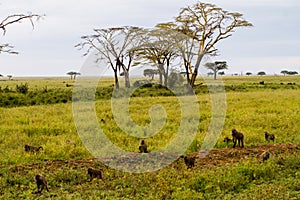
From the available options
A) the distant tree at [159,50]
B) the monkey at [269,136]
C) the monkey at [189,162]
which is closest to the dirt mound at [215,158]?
the monkey at [189,162]

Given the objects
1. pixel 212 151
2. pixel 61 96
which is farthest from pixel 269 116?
pixel 61 96

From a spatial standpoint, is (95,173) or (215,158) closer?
(95,173)

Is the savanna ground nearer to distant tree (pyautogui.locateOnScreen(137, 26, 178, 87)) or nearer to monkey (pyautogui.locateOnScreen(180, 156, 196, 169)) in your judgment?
monkey (pyautogui.locateOnScreen(180, 156, 196, 169))

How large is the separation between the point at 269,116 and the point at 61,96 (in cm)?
1594

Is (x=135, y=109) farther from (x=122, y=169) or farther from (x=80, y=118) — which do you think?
(x=122, y=169)

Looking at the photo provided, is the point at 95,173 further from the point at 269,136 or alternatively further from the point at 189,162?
the point at 269,136

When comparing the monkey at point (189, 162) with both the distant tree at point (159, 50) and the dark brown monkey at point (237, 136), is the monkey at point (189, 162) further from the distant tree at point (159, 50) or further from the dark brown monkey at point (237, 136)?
the distant tree at point (159, 50)

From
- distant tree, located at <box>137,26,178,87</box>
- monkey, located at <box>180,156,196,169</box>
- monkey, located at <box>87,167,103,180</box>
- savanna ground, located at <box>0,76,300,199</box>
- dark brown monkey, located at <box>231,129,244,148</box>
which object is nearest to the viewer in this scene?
savanna ground, located at <box>0,76,300,199</box>

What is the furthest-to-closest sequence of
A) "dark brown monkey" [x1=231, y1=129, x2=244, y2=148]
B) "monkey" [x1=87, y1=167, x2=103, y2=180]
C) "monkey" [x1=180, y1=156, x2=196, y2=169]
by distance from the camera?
"dark brown monkey" [x1=231, y1=129, x2=244, y2=148] < "monkey" [x1=180, y1=156, x2=196, y2=169] < "monkey" [x1=87, y1=167, x2=103, y2=180]

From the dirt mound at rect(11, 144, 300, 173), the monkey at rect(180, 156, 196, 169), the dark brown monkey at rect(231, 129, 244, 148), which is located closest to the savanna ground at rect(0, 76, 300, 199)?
the dirt mound at rect(11, 144, 300, 173)

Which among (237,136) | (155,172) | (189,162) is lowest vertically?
(155,172)

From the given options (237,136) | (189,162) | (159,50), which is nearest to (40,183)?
(189,162)

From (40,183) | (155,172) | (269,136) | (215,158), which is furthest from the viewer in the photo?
(269,136)

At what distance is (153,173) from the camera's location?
730cm
